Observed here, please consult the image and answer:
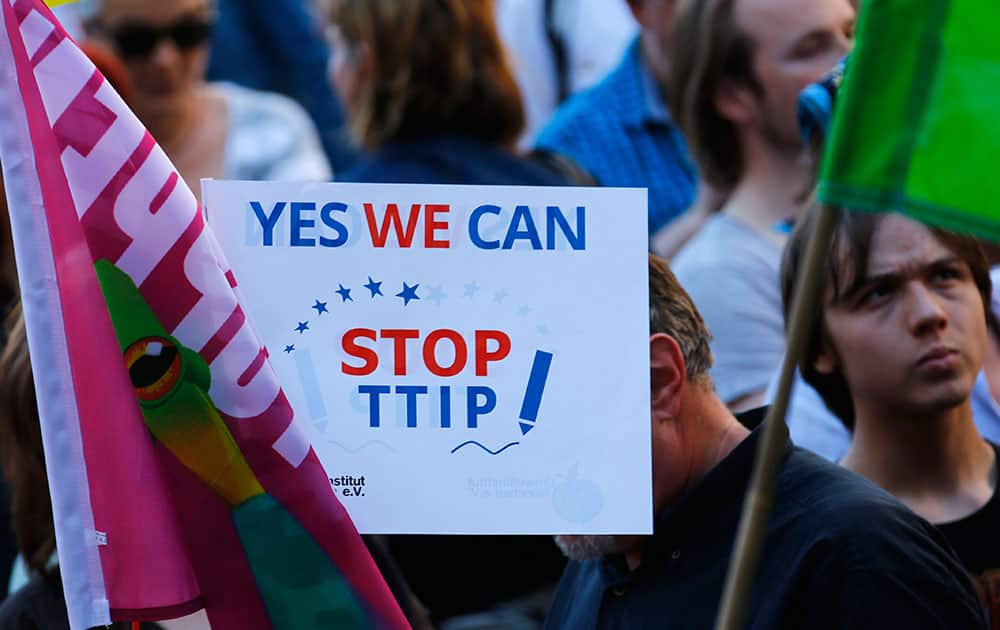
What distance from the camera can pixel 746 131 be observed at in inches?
173

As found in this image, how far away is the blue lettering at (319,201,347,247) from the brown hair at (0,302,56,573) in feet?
2.65

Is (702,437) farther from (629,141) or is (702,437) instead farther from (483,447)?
(629,141)

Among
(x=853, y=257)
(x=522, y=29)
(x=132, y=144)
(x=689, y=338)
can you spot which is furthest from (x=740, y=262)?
(x=522, y=29)

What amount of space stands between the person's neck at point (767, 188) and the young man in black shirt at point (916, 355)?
0.86 metres

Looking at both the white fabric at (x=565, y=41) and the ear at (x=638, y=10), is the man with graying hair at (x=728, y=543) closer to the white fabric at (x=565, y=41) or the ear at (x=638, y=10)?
the ear at (x=638, y=10)

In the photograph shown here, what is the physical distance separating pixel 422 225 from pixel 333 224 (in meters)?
0.13

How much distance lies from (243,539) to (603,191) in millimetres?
729

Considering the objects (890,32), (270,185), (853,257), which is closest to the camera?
(890,32)

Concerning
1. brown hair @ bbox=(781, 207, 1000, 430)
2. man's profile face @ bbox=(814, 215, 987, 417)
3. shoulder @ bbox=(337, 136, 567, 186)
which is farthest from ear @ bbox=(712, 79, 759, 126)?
man's profile face @ bbox=(814, 215, 987, 417)

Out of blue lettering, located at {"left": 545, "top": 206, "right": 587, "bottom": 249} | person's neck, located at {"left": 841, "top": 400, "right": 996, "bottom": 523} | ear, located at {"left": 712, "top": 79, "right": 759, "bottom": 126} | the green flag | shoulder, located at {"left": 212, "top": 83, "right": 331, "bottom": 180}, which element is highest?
the green flag

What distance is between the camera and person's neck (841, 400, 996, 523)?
3.23m

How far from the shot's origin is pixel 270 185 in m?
2.73

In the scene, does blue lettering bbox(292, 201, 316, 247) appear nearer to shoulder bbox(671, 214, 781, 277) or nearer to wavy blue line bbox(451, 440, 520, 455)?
wavy blue line bbox(451, 440, 520, 455)

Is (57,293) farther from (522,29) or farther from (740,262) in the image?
(522,29)
